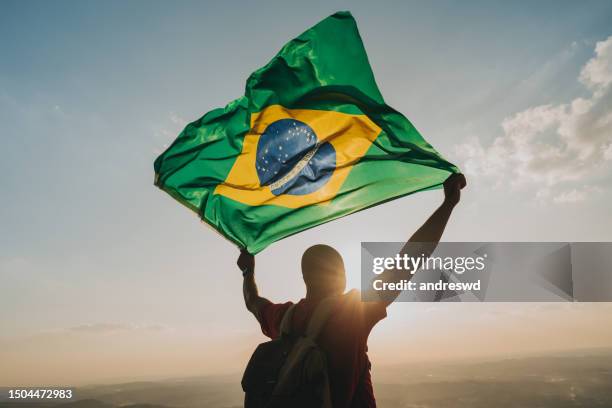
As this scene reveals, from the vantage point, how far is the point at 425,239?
3330 millimetres

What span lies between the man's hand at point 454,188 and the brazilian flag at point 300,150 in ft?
5.33

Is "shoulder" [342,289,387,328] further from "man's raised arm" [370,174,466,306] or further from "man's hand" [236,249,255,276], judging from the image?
"man's hand" [236,249,255,276]

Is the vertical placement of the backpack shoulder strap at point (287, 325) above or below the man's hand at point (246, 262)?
below

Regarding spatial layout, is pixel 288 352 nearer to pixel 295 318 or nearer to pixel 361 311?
pixel 295 318

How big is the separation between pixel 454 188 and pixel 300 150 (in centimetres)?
347

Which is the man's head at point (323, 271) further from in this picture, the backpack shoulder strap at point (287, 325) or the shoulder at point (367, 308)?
the shoulder at point (367, 308)

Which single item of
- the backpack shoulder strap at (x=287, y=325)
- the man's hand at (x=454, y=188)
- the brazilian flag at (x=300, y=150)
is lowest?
the backpack shoulder strap at (x=287, y=325)

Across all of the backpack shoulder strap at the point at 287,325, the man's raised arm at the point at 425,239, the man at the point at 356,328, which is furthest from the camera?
the backpack shoulder strap at the point at 287,325

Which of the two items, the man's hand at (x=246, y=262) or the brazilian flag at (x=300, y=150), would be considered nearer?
the man's hand at (x=246, y=262)

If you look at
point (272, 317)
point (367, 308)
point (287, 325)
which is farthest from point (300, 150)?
point (367, 308)

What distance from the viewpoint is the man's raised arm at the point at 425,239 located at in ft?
10.2

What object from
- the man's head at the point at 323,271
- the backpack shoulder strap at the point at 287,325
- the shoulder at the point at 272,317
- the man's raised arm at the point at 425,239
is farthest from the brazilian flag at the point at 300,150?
the backpack shoulder strap at the point at 287,325

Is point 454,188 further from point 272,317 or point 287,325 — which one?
point 272,317

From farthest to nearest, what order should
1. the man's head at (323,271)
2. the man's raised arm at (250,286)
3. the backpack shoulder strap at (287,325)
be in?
the man's raised arm at (250,286) → the man's head at (323,271) → the backpack shoulder strap at (287,325)
